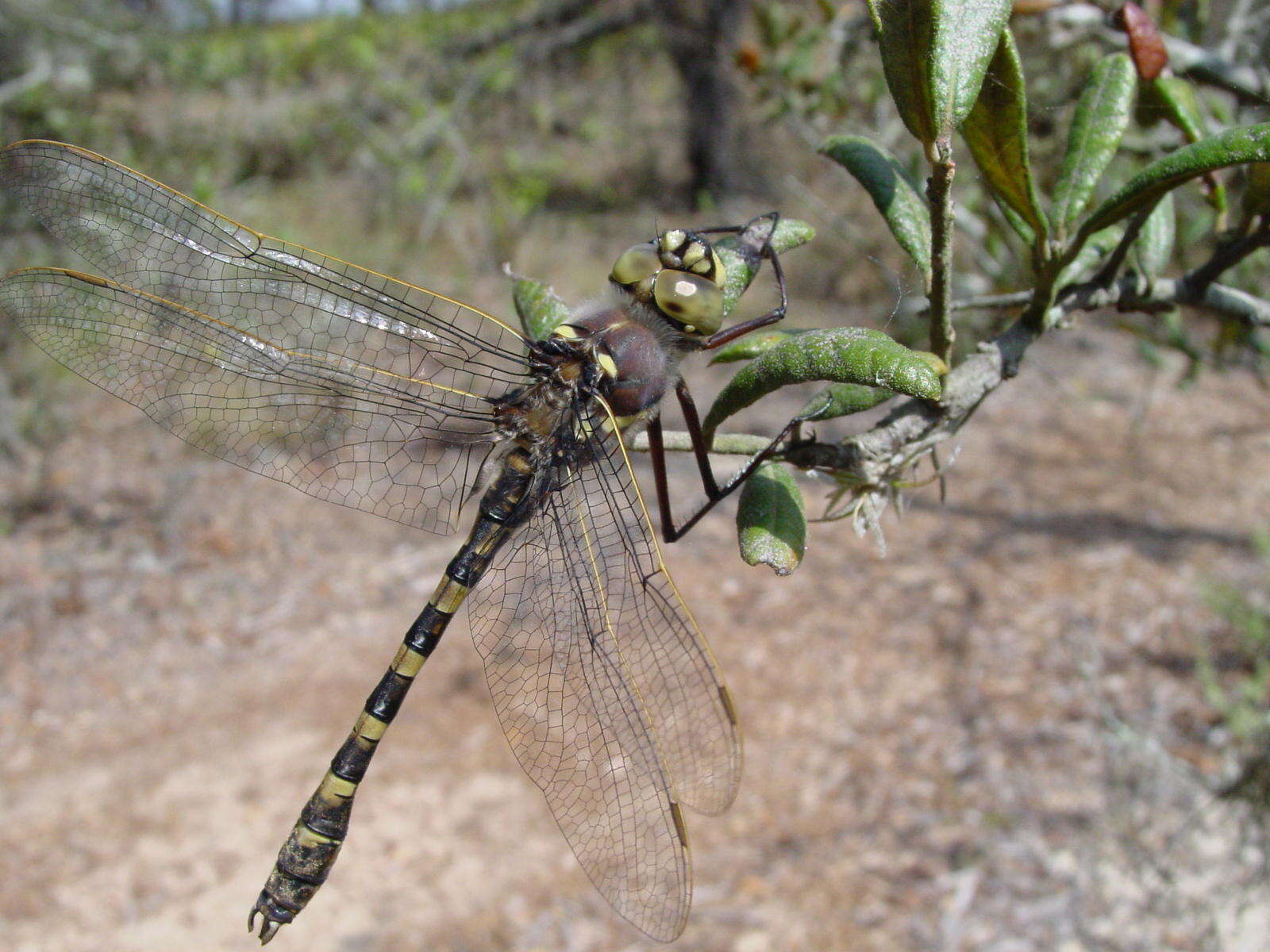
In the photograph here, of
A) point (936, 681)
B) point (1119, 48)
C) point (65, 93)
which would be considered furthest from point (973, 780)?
point (65, 93)

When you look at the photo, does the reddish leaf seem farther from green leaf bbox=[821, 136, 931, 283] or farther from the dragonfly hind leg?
the dragonfly hind leg

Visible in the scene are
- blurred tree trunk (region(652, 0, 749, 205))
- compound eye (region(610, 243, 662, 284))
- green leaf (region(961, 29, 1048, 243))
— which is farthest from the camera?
blurred tree trunk (region(652, 0, 749, 205))

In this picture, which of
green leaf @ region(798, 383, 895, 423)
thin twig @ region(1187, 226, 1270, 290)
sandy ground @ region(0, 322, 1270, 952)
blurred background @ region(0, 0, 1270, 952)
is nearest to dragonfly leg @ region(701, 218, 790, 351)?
green leaf @ region(798, 383, 895, 423)

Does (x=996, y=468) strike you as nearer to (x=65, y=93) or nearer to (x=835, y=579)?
(x=835, y=579)

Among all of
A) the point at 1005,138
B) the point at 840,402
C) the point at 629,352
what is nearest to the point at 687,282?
the point at 629,352

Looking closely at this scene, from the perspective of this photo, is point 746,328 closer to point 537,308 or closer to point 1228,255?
point 537,308
